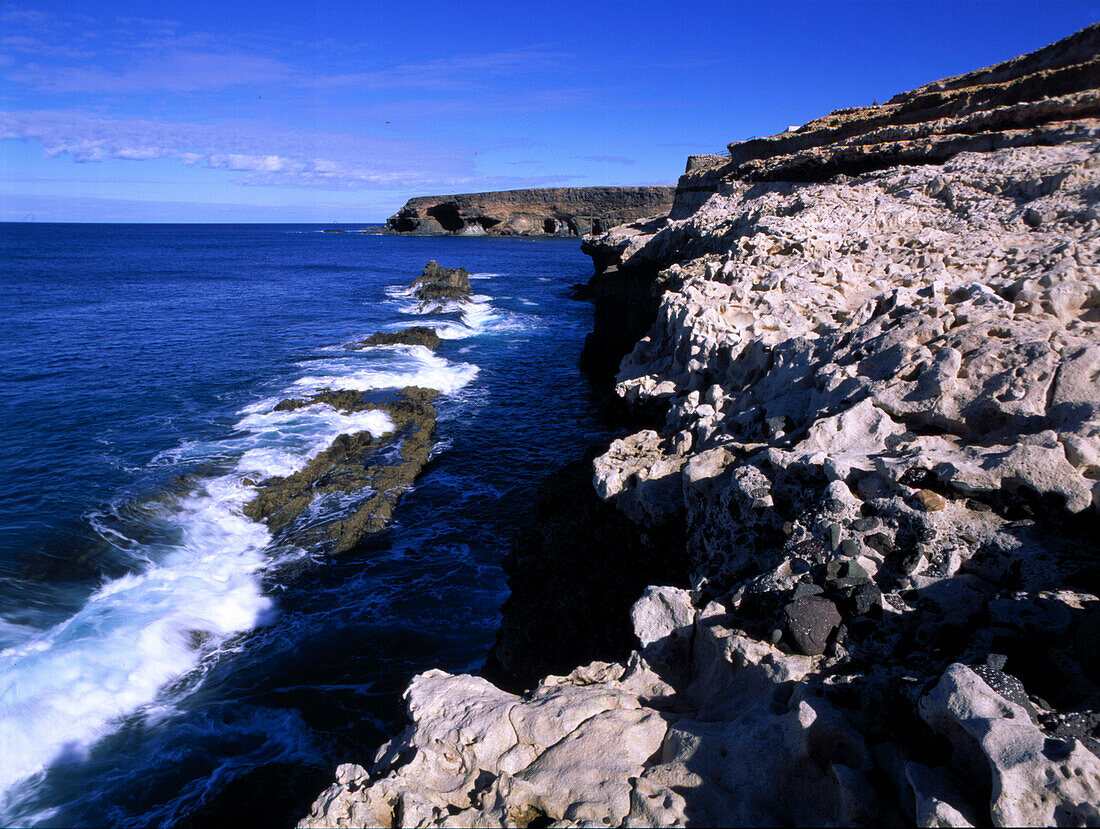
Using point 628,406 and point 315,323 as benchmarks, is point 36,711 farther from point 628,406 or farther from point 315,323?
point 315,323

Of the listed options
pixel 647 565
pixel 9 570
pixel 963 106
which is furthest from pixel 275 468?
pixel 963 106

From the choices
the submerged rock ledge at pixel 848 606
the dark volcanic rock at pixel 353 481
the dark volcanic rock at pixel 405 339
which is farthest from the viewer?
the dark volcanic rock at pixel 405 339

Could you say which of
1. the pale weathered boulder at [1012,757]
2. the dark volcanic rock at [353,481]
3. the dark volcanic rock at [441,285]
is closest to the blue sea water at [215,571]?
the dark volcanic rock at [353,481]

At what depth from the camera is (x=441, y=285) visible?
48406 mm

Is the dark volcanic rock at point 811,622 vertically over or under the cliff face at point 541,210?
under

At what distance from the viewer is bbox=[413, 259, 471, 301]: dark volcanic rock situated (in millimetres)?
46438

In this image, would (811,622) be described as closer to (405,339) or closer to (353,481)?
(353,481)

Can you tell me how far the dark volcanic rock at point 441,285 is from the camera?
46.4 metres

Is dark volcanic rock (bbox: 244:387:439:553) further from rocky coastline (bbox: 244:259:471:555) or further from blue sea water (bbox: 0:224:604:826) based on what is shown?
blue sea water (bbox: 0:224:604:826)

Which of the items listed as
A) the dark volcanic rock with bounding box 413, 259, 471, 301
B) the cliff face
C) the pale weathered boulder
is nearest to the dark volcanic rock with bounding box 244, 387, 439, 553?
the pale weathered boulder

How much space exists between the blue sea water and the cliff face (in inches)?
3591

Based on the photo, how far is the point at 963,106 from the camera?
18.4 metres

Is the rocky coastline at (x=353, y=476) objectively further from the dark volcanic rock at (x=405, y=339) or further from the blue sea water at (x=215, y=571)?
the dark volcanic rock at (x=405, y=339)

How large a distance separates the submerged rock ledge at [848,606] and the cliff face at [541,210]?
110 m
